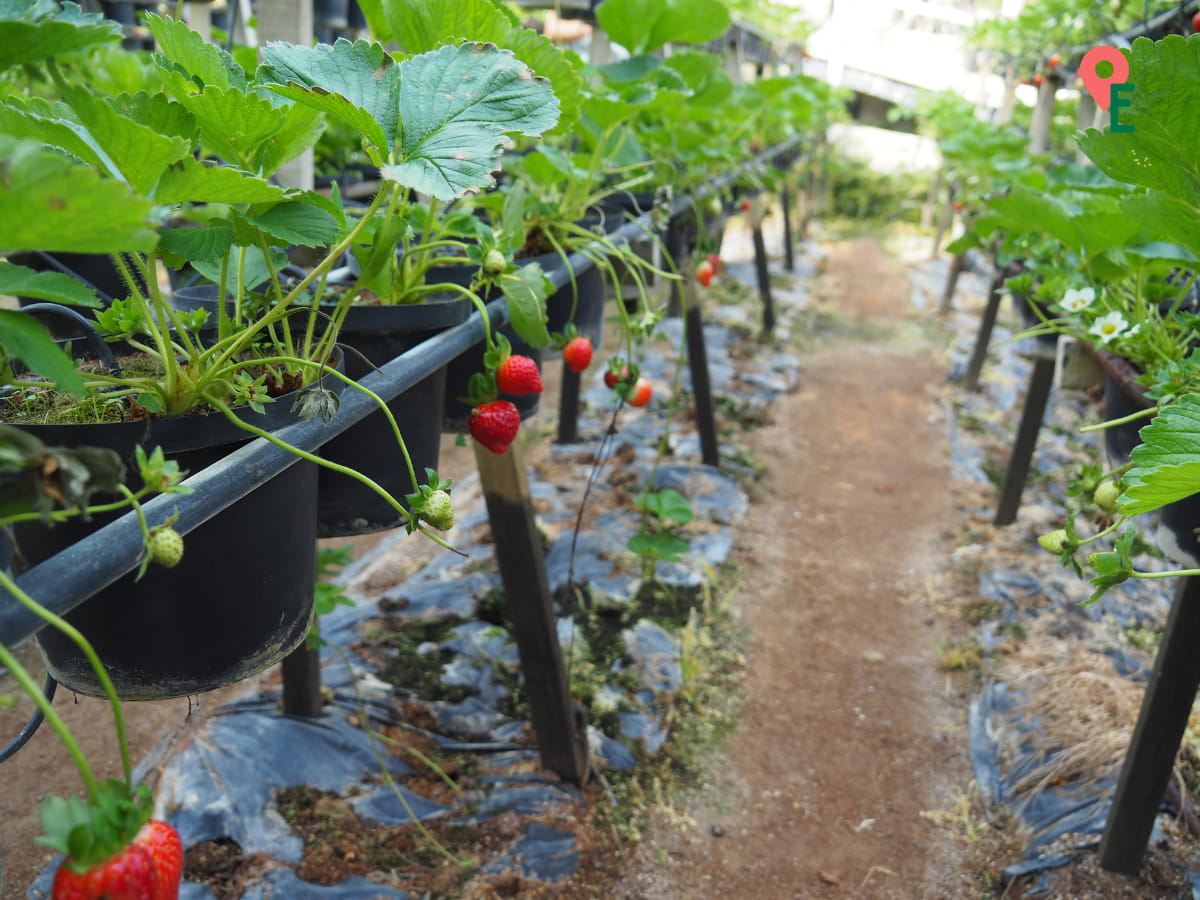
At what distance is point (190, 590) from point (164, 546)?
31cm

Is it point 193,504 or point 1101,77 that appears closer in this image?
point 193,504

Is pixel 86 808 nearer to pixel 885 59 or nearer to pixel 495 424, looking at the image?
pixel 495 424

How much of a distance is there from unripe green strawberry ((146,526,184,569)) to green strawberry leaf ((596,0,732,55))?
68.2 inches

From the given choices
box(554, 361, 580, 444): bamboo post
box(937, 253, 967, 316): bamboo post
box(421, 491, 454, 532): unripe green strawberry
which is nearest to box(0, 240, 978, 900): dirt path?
box(554, 361, 580, 444): bamboo post

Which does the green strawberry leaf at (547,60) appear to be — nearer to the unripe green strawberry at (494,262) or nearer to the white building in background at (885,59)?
the unripe green strawberry at (494,262)

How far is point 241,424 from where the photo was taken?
72 cm

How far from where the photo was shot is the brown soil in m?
1.82

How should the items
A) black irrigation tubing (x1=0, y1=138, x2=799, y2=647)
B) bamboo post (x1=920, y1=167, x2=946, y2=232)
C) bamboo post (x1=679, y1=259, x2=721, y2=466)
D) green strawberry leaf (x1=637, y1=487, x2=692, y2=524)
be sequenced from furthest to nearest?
bamboo post (x1=920, y1=167, x2=946, y2=232), bamboo post (x1=679, y1=259, x2=721, y2=466), green strawberry leaf (x1=637, y1=487, x2=692, y2=524), black irrigation tubing (x1=0, y1=138, x2=799, y2=647)

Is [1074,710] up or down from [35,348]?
down

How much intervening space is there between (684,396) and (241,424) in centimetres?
363

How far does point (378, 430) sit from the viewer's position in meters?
1.14

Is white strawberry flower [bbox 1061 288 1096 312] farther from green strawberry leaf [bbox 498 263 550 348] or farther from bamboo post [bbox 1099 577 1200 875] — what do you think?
green strawberry leaf [bbox 498 263 550 348]

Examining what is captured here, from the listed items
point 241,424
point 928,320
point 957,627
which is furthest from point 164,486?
point 928,320

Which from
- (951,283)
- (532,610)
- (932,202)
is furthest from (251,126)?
(932,202)
